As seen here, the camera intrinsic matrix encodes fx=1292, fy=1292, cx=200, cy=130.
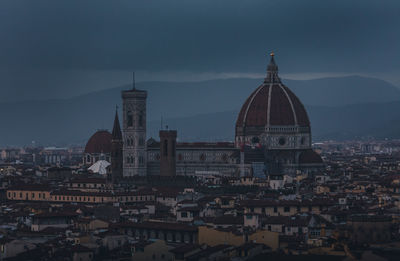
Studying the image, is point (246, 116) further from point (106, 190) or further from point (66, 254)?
point (66, 254)

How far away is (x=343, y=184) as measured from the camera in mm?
101562

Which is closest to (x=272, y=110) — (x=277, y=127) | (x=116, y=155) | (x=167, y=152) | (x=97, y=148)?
(x=277, y=127)

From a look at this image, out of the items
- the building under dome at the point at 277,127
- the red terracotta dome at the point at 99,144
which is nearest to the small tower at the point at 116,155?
the building under dome at the point at 277,127

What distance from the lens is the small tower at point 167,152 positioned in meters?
133

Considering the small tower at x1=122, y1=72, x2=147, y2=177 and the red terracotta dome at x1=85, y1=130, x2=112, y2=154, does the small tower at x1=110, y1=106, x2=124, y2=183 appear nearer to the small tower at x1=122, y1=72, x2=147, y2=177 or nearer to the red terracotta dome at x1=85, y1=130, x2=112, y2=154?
the small tower at x1=122, y1=72, x2=147, y2=177

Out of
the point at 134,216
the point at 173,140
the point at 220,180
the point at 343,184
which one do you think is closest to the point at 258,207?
the point at 134,216

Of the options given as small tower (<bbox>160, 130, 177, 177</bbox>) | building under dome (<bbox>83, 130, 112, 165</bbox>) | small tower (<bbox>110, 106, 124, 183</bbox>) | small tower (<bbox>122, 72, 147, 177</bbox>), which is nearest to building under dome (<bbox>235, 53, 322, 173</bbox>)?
small tower (<bbox>160, 130, 177, 177</bbox>)

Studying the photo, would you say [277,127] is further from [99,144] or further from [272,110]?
[99,144]

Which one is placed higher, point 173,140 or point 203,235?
point 173,140

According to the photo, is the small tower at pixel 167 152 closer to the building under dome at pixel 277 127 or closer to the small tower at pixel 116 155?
the small tower at pixel 116 155

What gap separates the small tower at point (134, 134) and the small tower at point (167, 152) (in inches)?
161

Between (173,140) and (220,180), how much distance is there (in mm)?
19902

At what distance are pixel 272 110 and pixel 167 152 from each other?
13.8 m

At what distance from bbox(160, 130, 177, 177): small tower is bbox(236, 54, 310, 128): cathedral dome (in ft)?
36.8
